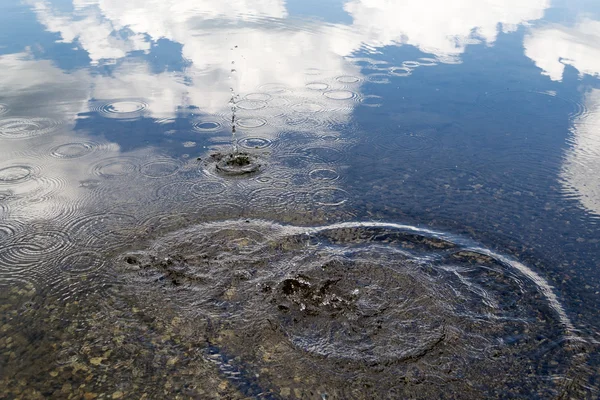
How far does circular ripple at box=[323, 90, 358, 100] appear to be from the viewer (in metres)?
9.20

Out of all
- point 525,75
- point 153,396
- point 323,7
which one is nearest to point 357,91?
point 525,75

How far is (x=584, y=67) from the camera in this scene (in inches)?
452

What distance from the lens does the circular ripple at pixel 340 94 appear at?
9.20 metres

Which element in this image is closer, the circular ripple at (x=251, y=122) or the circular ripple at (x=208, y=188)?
the circular ripple at (x=208, y=188)

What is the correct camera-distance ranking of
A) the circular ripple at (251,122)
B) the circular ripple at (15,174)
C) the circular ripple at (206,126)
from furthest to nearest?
the circular ripple at (251,122)
the circular ripple at (206,126)
the circular ripple at (15,174)

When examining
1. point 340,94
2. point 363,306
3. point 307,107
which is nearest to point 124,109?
point 307,107

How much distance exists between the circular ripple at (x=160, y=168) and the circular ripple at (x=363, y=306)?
1.44m

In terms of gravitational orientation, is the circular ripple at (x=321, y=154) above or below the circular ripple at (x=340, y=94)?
below

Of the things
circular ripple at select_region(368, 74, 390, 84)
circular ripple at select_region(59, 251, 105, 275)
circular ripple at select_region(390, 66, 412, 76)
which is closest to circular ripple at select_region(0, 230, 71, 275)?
circular ripple at select_region(59, 251, 105, 275)

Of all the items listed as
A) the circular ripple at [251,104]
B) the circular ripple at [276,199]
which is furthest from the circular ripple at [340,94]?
the circular ripple at [276,199]

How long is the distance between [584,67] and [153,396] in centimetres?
1192

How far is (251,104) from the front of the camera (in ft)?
28.6

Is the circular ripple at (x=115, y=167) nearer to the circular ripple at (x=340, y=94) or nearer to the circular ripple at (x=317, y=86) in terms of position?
the circular ripple at (x=340, y=94)

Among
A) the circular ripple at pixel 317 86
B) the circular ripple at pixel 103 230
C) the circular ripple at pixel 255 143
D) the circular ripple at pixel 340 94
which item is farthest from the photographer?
the circular ripple at pixel 317 86
